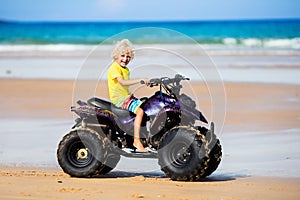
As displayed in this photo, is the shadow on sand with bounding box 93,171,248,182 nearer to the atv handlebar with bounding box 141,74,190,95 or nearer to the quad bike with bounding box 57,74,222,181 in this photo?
the quad bike with bounding box 57,74,222,181

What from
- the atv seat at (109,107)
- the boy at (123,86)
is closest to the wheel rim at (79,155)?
the atv seat at (109,107)

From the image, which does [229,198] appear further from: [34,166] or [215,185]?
[34,166]

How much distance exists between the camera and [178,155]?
9.33m

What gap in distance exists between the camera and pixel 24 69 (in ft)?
99.9

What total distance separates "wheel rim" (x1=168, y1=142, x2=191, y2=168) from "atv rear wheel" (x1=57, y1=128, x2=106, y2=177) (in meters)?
0.84

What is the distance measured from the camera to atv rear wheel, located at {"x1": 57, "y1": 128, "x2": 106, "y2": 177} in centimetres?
957

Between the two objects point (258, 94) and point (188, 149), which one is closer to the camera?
point (188, 149)

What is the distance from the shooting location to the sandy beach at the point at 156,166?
869 cm

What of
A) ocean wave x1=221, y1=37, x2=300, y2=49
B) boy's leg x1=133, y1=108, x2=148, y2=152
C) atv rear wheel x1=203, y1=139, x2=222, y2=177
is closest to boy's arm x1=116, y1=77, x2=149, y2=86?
boy's leg x1=133, y1=108, x2=148, y2=152

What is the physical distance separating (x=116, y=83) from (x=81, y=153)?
38.2 inches

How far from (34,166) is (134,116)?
6.11ft

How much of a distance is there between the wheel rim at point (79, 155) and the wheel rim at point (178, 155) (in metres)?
1.03

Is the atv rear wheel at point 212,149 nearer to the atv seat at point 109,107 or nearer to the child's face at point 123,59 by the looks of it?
the atv seat at point 109,107

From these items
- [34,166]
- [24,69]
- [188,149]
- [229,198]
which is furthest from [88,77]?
[24,69]
